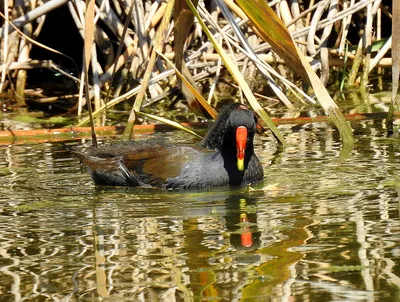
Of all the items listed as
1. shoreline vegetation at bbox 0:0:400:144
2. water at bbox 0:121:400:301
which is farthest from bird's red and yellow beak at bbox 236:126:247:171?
shoreline vegetation at bbox 0:0:400:144

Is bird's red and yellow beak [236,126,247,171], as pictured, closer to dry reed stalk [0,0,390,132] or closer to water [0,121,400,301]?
water [0,121,400,301]

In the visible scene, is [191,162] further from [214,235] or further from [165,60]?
[165,60]

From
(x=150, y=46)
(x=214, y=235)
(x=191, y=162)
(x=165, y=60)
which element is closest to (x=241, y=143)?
(x=191, y=162)

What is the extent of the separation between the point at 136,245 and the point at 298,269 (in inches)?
30.0

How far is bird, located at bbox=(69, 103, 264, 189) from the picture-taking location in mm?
5254

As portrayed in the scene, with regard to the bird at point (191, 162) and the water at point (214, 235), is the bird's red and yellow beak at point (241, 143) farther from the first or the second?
the water at point (214, 235)

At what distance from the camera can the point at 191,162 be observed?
5344 millimetres

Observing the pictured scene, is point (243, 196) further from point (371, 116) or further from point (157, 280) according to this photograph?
point (371, 116)

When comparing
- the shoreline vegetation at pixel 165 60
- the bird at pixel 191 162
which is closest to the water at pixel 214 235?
the bird at pixel 191 162

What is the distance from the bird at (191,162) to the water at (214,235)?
0.35ft

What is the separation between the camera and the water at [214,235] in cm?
321

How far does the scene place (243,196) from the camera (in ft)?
16.3

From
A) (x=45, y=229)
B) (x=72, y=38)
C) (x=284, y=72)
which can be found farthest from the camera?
(x=72, y=38)

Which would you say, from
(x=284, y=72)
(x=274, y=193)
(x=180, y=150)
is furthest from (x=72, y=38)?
(x=274, y=193)
